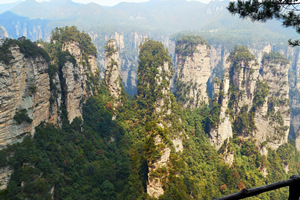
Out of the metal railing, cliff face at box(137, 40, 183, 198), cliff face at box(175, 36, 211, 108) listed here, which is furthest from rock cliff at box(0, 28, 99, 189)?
cliff face at box(175, 36, 211, 108)

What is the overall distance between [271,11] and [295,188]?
7.10m

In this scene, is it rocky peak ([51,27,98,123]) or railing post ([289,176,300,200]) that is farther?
rocky peak ([51,27,98,123])

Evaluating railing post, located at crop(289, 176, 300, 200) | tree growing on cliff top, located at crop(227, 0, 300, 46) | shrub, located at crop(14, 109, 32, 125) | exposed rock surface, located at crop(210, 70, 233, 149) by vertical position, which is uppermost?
tree growing on cliff top, located at crop(227, 0, 300, 46)

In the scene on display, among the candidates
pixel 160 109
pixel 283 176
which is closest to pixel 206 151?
pixel 160 109

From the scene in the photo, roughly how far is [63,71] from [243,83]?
136ft

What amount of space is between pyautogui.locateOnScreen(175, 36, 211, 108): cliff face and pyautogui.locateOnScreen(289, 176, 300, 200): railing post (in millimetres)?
64665

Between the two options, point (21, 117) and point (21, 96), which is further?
point (21, 96)

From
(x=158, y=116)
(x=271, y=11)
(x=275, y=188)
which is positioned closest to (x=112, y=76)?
(x=158, y=116)

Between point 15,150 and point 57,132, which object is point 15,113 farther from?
point 57,132

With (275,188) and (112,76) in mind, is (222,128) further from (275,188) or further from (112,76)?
(275,188)

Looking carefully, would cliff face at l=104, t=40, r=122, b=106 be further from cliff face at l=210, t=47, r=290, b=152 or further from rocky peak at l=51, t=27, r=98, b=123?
cliff face at l=210, t=47, r=290, b=152

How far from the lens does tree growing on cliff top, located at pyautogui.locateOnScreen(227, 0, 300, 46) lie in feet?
25.2

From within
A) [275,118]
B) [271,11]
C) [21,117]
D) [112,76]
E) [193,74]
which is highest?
[271,11]

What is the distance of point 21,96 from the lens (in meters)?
19.5
